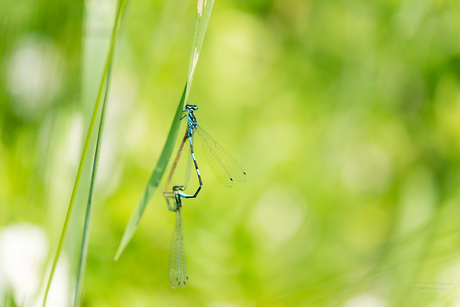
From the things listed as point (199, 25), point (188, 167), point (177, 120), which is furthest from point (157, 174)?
point (188, 167)

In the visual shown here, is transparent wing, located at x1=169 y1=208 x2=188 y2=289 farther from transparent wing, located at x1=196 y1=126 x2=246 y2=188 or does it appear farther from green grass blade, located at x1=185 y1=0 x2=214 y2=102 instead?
green grass blade, located at x1=185 y1=0 x2=214 y2=102

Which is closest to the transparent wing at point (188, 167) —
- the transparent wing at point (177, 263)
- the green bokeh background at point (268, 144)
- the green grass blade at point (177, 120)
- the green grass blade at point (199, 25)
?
the green bokeh background at point (268, 144)

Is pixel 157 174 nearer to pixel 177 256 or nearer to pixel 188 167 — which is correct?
pixel 177 256

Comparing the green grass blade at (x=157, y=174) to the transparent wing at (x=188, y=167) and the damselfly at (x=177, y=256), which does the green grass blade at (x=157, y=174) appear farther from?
the transparent wing at (x=188, y=167)

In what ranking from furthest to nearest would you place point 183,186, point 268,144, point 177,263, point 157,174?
1. point 268,144
2. point 183,186
3. point 177,263
4. point 157,174

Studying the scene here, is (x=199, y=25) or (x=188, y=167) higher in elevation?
(x=188, y=167)

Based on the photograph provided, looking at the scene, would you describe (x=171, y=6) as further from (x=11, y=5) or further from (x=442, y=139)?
(x=442, y=139)

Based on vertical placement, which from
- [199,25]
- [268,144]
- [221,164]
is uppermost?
[268,144]

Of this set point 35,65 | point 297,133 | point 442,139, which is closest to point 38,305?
point 35,65
